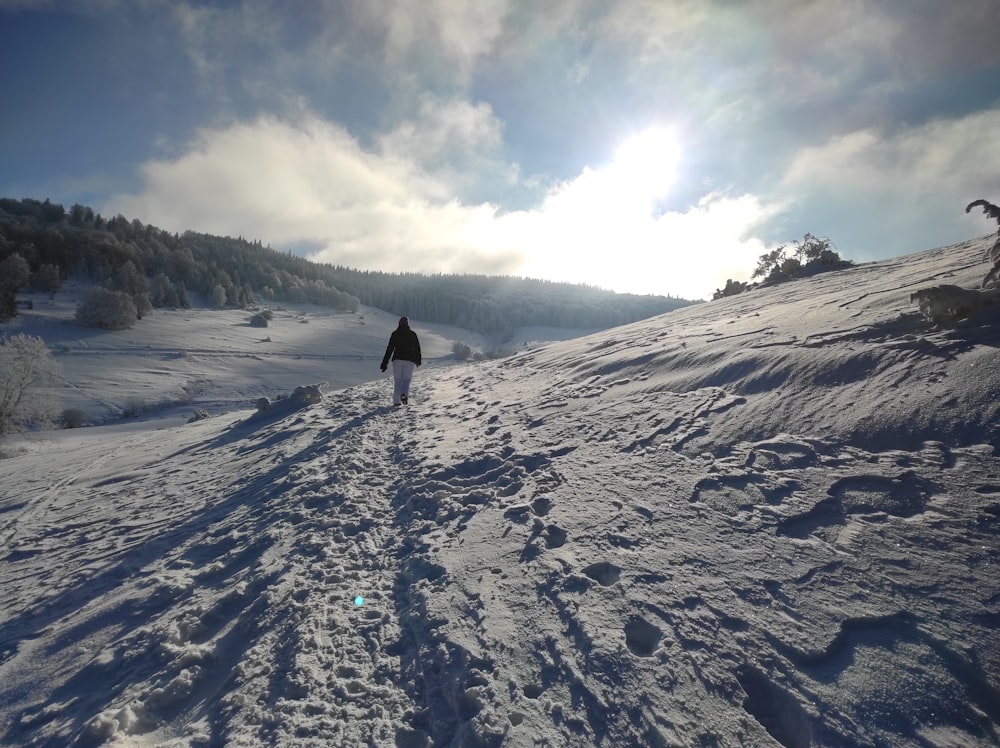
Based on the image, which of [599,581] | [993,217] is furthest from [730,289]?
[599,581]

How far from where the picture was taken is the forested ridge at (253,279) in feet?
162

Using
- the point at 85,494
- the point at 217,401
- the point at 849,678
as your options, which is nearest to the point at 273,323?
the point at 217,401

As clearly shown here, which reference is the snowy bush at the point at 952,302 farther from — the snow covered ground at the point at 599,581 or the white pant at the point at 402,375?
the white pant at the point at 402,375

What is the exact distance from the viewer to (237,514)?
17.5 ft

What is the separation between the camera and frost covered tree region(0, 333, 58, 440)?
49.8ft

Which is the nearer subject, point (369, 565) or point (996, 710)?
point (996, 710)

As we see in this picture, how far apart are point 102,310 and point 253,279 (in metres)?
46.1

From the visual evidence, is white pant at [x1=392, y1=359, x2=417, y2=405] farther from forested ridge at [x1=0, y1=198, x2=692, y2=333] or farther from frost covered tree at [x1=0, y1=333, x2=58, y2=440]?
forested ridge at [x1=0, y1=198, x2=692, y2=333]

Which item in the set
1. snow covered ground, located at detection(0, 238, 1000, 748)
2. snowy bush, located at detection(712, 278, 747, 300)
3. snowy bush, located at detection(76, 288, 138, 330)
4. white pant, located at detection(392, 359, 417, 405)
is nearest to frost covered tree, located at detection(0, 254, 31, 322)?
snowy bush, located at detection(76, 288, 138, 330)

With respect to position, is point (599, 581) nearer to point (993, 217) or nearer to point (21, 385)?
point (993, 217)

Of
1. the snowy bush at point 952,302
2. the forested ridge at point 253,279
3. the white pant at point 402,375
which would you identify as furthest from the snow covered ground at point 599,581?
the forested ridge at point 253,279

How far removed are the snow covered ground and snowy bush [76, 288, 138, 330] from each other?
36.2 metres

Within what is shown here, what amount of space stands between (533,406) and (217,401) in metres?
23.7

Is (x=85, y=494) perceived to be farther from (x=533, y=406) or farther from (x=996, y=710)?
(x=996, y=710)
